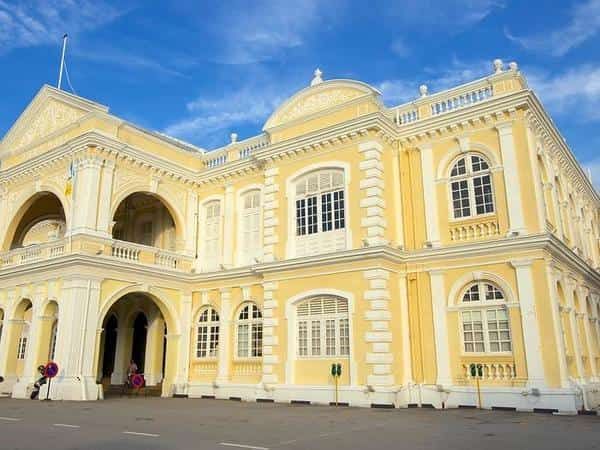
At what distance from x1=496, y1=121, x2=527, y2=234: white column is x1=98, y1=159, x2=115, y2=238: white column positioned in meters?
11.9

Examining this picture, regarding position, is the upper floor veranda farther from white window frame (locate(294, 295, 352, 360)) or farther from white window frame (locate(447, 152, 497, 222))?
white window frame (locate(294, 295, 352, 360))

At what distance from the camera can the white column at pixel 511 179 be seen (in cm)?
1322

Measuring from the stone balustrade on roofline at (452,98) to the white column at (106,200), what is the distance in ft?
30.1

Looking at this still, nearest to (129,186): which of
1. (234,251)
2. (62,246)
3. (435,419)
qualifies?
(62,246)

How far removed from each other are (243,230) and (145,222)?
17.6 feet

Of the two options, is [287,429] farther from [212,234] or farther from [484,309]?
[212,234]

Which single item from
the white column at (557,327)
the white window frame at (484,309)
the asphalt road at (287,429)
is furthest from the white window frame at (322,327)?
the white column at (557,327)

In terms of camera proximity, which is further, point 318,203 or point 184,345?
point 184,345

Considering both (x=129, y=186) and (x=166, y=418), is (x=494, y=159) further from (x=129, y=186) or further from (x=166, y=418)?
(x=129, y=186)

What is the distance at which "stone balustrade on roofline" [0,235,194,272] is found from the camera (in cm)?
1616

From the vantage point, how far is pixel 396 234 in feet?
49.2

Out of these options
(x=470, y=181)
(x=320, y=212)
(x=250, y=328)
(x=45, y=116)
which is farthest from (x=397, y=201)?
(x=45, y=116)

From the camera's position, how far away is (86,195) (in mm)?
16578

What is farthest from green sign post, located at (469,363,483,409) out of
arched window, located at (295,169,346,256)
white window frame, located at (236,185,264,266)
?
white window frame, located at (236,185,264,266)
